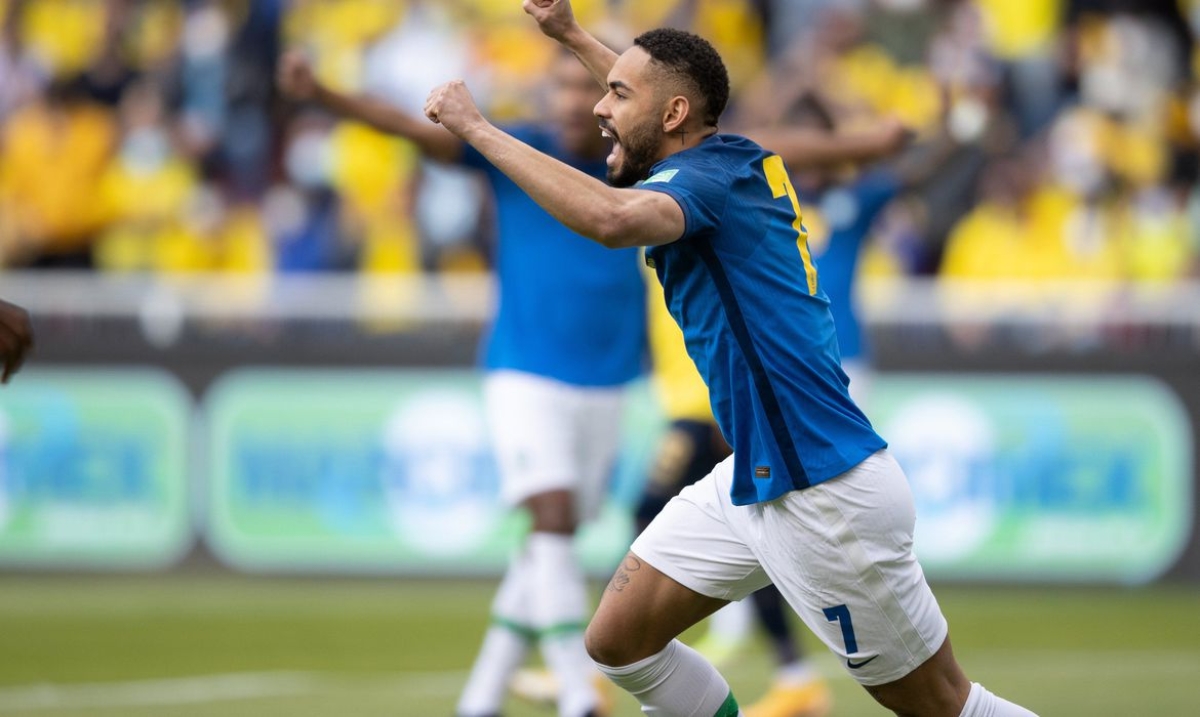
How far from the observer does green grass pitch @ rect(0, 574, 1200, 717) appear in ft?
27.9

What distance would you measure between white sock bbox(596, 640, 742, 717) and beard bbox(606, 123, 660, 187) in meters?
1.44

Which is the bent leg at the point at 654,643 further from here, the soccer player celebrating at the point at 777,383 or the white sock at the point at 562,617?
the white sock at the point at 562,617

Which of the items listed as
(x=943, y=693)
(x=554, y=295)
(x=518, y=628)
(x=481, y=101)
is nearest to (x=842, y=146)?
(x=554, y=295)

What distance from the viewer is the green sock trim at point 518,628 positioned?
7531 mm

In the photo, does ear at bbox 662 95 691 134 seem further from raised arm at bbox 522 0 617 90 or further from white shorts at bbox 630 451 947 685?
white shorts at bbox 630 451 947 685

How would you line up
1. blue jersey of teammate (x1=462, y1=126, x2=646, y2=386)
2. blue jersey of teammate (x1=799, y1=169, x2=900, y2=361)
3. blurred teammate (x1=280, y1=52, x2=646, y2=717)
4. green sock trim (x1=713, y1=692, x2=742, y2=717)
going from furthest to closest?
blue jersey of teammate (x1=799, y1=169, x2=900, y2=361) < blue jersey of teammate (x1=462, y1=126, x2=646, y2=386) < blurred teammate (x1=280, y1=52, x2=646, y2=717) < green sock trim (x1=713, y1=692, x2=742, y2=717)

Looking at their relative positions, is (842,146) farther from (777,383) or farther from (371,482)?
(371,482)

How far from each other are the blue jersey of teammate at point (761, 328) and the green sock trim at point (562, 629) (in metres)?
2.28

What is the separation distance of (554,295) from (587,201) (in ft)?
9.87

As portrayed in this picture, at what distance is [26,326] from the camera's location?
231 inches

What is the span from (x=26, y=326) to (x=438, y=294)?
268 inches

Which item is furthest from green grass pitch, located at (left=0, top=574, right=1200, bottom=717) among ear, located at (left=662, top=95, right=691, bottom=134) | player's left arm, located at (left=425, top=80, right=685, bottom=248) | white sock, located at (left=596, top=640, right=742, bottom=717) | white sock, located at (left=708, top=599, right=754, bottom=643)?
player's left arm, located at (left=425, top=80, right=685, bottom=248)

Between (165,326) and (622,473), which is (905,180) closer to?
(622,473)

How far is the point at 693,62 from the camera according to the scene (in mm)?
5164
